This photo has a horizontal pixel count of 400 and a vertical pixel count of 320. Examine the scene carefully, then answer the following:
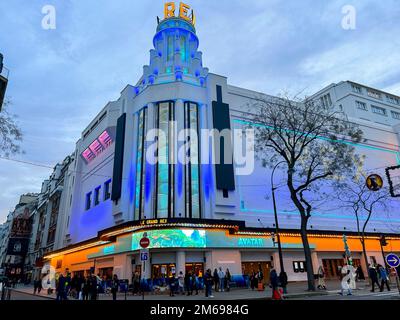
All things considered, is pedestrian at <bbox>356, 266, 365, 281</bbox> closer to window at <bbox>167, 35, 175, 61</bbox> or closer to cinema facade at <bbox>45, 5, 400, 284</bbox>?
cinema facade at <bbox>45, 5, 400, 284</bbox>

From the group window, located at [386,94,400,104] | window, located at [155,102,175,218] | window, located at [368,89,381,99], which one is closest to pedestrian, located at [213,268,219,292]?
window, located at [155,102,175,218]

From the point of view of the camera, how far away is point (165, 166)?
31.5 meters

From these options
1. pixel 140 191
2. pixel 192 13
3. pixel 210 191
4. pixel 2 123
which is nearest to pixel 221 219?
pixel 210 191

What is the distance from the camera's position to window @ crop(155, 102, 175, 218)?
1190 inches

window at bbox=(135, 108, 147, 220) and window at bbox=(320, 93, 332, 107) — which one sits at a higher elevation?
window at bbox=(320, 93, 332, 107)

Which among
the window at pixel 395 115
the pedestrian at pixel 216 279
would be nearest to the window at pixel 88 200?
the pedestrian at pixel 216 279

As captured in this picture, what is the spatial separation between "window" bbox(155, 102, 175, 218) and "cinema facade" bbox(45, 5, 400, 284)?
11cm

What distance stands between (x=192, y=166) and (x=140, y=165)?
5.94 metres

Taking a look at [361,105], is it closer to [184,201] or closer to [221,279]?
[184,201]

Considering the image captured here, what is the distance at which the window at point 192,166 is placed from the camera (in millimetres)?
30688

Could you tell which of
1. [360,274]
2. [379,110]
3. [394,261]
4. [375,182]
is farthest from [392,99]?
[394,261]

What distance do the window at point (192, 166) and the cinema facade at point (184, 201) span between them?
108mm
